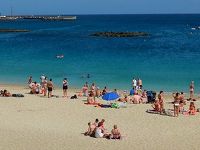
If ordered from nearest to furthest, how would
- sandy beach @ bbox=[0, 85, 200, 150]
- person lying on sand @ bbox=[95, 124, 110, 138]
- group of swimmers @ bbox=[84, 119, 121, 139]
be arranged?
sandy beach @ bbox=[0, 85, 200, 150], group of swimmers @ bbox=[84, 119, 121, 139], person lying on sand @ bbox=[95, 124, 110, 138]

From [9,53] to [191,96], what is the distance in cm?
3299

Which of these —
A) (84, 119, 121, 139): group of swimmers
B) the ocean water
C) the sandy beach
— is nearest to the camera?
the sandy beach

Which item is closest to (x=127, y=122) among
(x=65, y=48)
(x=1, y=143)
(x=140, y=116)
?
(x=140, y=116)

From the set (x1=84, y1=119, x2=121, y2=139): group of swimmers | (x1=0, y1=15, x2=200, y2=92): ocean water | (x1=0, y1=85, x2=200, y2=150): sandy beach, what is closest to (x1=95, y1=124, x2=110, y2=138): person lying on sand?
(x1=84, y1=119, x2=121, y2=139): group of swimmers

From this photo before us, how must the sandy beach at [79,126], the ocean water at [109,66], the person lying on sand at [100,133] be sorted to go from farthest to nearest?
the ocean water at [109,66]
the person lying on sand at [100,133]
the sandy beach at [79,126]

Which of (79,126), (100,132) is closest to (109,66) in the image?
(79,126)

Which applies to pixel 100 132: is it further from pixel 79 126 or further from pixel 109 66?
pixel 109 66

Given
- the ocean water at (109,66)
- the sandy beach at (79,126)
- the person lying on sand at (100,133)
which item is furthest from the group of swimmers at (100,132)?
the ocean water at (109,66)

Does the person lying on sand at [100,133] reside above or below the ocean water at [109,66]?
below

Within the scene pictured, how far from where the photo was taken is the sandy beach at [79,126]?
15.5 metres

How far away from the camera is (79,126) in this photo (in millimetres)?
18172

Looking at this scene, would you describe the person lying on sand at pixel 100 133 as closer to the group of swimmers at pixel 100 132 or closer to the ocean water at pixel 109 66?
the group of swimmers at pixel 100 132

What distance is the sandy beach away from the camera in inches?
612

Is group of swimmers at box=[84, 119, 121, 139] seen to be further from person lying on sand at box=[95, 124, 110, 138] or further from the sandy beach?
the sandy beach
